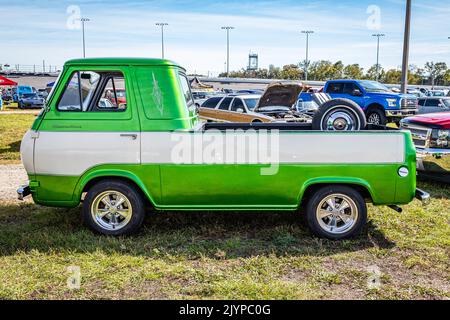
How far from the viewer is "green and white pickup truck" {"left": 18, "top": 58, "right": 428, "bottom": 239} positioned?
5.14 m

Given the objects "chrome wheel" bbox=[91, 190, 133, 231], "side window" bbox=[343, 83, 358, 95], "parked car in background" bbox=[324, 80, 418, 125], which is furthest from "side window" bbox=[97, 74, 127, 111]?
"side window" bbox=[343, 83, 358, 95]

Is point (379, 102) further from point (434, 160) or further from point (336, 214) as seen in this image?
point (336, 214)

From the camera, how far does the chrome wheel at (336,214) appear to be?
5.36m

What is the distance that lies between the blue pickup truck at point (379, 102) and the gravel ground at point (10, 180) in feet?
35.6

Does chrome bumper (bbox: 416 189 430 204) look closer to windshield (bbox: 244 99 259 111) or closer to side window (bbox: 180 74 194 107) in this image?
side window (bbox: 180 74 194 107)

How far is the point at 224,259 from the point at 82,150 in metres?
2.10

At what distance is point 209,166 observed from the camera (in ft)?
17.0

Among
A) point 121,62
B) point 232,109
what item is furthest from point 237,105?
point 121,62

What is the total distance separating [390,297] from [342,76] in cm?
7911

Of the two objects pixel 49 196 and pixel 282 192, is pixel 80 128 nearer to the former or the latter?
pixel 49 196

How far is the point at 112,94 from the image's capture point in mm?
5594
